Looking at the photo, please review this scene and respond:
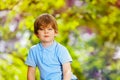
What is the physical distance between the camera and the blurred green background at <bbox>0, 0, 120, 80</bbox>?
3080mm

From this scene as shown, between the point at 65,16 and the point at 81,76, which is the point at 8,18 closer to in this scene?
the point at 65,16

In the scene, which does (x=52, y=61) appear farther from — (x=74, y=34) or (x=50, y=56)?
(x=74, y=34)

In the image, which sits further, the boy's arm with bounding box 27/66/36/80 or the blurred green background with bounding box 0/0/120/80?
the blurred green background with bounding box 0/0/120/80

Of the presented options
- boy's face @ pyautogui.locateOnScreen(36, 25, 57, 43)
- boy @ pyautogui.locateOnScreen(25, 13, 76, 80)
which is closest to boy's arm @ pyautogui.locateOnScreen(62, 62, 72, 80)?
boy @ pyautogui.locateOnScreen(25, 13, 76, 80)

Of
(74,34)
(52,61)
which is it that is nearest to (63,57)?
(52,61)

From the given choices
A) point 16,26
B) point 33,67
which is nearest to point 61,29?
point 16,26

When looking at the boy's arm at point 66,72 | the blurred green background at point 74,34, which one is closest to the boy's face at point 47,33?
the boy's arm at point 66,72

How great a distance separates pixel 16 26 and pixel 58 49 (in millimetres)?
1142

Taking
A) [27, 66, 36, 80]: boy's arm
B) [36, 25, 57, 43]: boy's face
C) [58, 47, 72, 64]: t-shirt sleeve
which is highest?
[36, 25, 57, 43]: boy's face

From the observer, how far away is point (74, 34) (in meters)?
3.16

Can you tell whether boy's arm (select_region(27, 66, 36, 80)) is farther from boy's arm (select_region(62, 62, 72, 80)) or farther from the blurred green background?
the blurred green background

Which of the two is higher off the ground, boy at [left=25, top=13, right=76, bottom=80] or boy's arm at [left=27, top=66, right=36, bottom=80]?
boy at [left=25, top=13, right=76, bottom=80]

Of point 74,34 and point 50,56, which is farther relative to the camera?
point 74,34

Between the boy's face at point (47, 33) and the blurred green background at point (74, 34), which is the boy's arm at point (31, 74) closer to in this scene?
the boy's face at point (47, 33)
